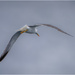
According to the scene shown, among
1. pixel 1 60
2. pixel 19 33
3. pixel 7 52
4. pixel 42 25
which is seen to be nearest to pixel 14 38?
pixel 19 33

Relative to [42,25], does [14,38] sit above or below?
below

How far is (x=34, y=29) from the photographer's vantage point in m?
14.8

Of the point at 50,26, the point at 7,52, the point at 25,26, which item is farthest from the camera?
the point at 7,52

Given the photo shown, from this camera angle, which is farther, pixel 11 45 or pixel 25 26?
pixel 11 45

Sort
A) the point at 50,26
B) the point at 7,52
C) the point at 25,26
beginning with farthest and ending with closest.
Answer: the point at 7,52
the point at 25,26
the point at 50,26

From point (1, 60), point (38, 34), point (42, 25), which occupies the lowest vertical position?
point (1, 60)

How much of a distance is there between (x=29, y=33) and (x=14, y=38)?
2.25 metres

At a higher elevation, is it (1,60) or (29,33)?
(29,33)

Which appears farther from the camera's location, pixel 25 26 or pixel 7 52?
pixel 7 52

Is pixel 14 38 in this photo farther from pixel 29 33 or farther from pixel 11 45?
pixel 29 33

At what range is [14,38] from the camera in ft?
53.3

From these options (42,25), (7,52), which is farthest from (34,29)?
(7,52)

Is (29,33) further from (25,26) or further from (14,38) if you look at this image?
(14,38)

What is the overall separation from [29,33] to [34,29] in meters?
0.62
